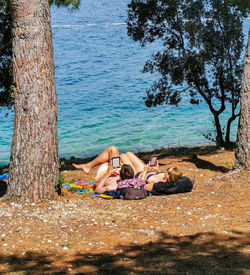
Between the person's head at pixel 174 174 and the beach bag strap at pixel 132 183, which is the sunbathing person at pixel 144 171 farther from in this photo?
the beach bag strap at pixel 132 183

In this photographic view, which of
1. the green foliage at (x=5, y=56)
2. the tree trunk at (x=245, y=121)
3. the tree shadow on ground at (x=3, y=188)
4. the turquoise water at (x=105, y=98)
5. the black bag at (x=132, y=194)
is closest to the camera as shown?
the black bag at (x=132, y=194)

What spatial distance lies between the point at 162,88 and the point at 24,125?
846 centimetres

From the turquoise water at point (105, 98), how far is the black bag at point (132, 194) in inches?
177

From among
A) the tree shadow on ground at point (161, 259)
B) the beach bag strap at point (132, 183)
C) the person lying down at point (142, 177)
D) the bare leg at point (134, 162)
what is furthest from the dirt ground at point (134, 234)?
the bare leg at point (134, 162)

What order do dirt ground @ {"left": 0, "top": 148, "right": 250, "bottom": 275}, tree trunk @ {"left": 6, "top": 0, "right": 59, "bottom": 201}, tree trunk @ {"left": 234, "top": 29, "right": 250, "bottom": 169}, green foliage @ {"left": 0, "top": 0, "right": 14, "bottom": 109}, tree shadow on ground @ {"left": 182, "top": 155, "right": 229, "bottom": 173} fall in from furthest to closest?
tree shadow on ground @ {"left": 182, "top": 155, "right": 229, "bottom": 173}
green foliage @ {"left": 0, "top": 0, "right": 14, "bottom": 109}
tree trunk @ {"left": 234, "top": 29, "right": 250, "bottom": 169}
tree trunk @ {"left": 6, "top": 0, "right": 59, "bottom": 201}
dirt ground @ {"left": 0, "top": 148, "right": 250, "bottom": 275}

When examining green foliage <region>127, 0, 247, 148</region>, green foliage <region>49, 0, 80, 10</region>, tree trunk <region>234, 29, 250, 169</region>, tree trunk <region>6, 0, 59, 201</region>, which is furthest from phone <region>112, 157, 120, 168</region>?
green foliage <region>127, 0, 247, 148</region>

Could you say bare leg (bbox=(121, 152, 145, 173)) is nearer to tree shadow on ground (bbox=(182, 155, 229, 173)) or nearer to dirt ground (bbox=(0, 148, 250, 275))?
dirt ground (bbox=(0, 148, 250, 275))

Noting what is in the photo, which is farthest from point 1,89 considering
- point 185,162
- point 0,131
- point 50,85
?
point 0,131

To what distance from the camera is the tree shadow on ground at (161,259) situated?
4660 millimetres

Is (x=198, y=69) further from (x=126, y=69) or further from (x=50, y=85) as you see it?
(x=126, y=69)

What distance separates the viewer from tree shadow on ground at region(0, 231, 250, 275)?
15.3 feet

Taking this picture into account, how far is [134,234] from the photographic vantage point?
6.27 metres

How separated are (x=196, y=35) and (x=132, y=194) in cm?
728

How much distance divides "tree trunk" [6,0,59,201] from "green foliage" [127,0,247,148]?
7027 millimetres
